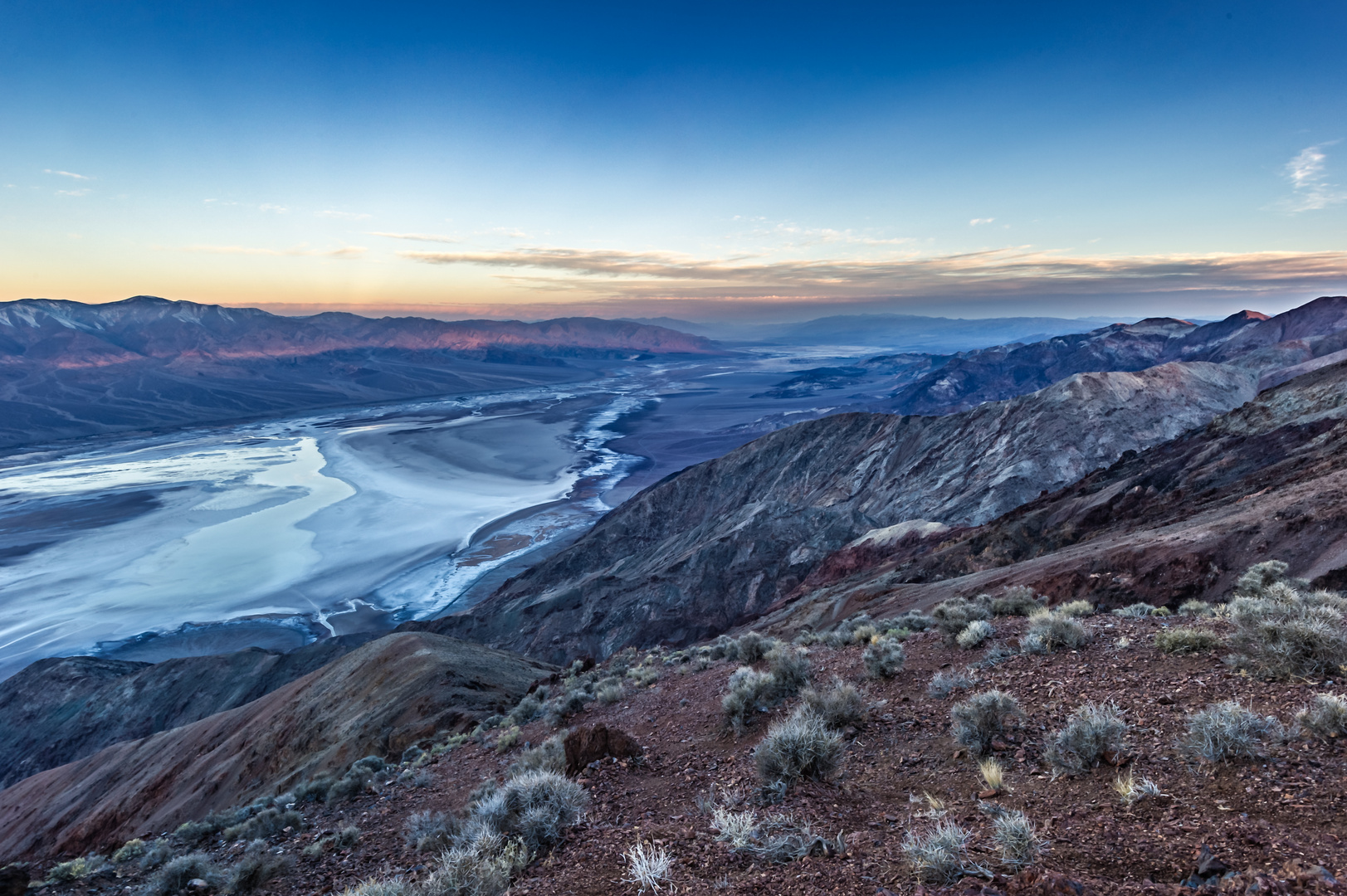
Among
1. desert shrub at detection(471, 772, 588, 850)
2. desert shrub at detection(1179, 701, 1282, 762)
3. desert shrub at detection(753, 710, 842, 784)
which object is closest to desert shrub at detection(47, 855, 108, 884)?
desert shrub at detection(471, 772, 588, 850)

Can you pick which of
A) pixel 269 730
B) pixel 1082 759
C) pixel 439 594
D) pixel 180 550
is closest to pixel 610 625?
pixel 269 730

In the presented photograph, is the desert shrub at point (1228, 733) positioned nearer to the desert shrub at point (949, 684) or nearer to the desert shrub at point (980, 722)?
the desert shrub at point (980, 722)

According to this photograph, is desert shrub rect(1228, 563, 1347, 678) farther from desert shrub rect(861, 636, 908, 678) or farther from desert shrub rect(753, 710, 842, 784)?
desert shrub rect(753, 710, 842, 784)

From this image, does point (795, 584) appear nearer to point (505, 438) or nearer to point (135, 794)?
point (135, 794)

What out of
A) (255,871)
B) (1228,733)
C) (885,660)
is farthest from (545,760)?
(1228,733)

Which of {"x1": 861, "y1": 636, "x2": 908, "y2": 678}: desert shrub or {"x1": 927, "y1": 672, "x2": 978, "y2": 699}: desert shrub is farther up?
{"x1": 927, "y1": 672, "x2": 978, "y2": 699}: desert shrub
